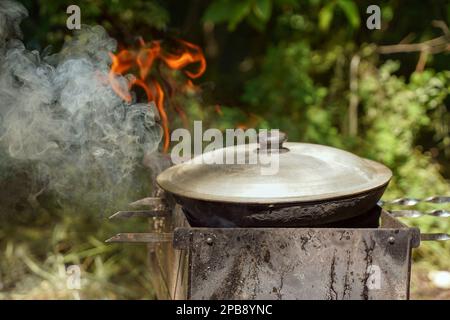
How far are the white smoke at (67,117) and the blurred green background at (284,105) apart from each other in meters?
0.51

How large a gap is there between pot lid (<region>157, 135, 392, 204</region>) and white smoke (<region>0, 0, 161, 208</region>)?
89 cm

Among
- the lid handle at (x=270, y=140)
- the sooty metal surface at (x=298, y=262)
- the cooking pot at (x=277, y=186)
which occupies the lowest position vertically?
the sooty metal surface at (x=298, y=262)

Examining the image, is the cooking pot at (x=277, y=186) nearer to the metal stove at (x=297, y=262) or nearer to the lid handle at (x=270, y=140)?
the lid handle at (x=270, y=140)

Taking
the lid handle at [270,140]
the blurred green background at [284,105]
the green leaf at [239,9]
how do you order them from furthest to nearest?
the blurred green background at [284,105], the green leaf at [239,9], the lid handle at [270,140]

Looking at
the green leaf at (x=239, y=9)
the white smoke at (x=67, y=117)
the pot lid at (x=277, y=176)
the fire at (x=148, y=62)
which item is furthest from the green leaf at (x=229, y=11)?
the pot lid at (x=277, y=176)

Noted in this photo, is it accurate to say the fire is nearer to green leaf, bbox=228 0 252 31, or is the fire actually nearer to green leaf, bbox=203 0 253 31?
green leaf, bbox=203 0 253 31

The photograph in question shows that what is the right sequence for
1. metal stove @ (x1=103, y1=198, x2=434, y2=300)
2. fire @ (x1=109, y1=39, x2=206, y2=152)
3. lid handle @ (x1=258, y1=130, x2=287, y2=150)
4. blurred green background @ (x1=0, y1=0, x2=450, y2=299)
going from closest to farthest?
metal stove @ (x1=103, y1=198, x2=434, y2=300) → lid handle @ (x1=258, y1=130, x2=287, y2=150) → blurred green background @ (x1=0, y1=0, x2=450, y2=299) → fire @ (x1=109, y1=39, x2=206, y2=152)

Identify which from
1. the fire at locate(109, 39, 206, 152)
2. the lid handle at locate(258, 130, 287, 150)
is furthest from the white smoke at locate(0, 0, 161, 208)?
the lid handle at locate(258, 130, 287, 150)

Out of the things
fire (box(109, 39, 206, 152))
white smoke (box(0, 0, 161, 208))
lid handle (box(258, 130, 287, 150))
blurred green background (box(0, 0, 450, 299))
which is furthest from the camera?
fire (box(109, 39, 206, 152))

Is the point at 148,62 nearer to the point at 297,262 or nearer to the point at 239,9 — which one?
the point at 239,9

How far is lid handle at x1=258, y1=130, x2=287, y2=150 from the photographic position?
3.04m

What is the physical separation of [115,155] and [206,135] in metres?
1.45

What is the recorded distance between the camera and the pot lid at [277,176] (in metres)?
2.74

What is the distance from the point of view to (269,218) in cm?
273
